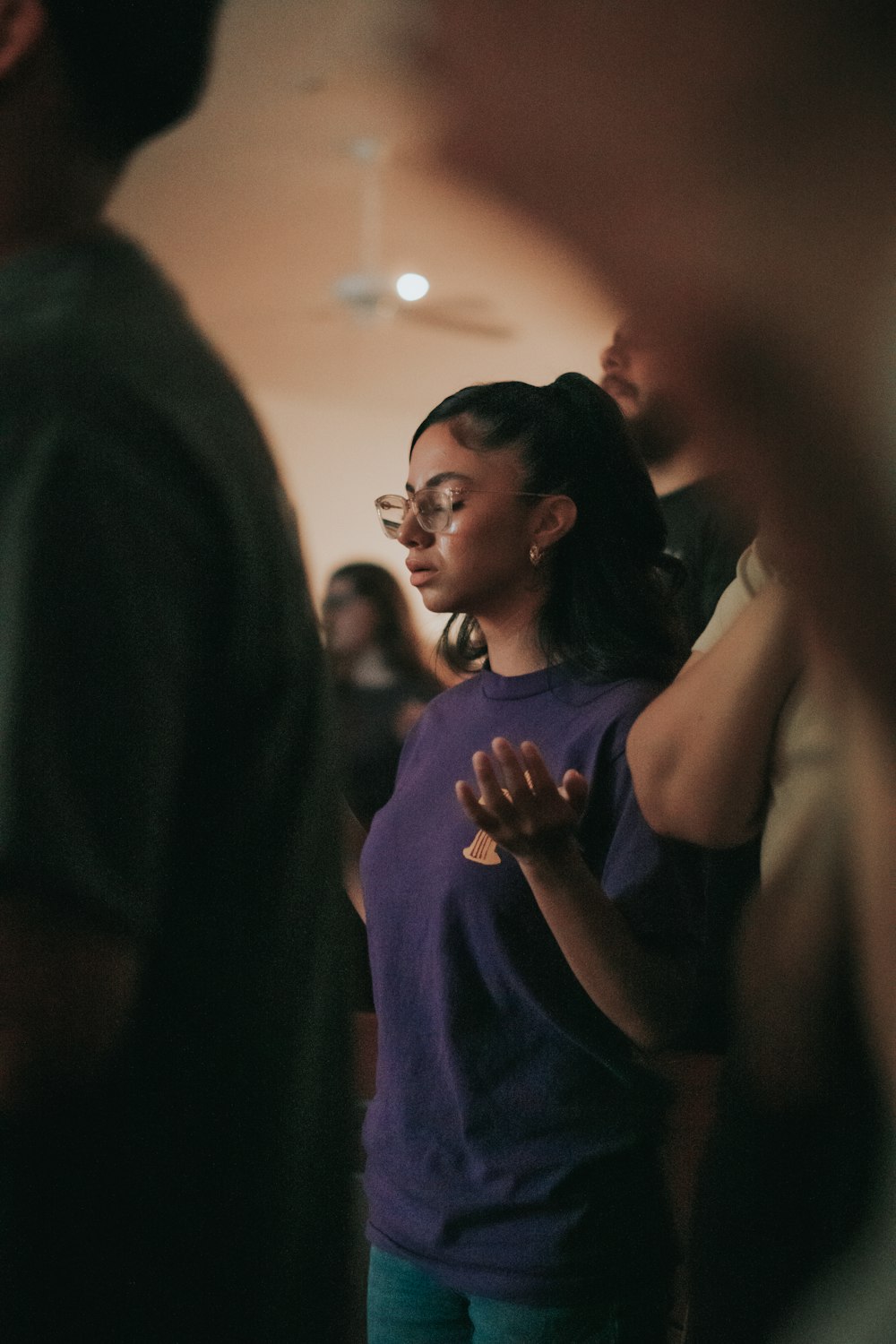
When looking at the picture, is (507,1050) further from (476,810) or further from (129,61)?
(129,61)

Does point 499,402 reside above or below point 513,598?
above

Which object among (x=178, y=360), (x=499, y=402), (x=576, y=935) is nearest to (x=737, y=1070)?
(x=576, y=935)

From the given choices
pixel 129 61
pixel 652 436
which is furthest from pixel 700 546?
pixel 129 61

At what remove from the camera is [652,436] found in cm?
76

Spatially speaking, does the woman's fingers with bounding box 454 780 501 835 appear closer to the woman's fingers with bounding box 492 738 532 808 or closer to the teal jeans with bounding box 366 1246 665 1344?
the woman's fingers with bounding box 492 738 532 808

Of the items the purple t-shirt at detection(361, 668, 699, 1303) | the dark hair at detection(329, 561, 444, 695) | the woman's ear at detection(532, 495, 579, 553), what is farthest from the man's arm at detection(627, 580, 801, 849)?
the dark hair at detection(329, 561, 444, 695)

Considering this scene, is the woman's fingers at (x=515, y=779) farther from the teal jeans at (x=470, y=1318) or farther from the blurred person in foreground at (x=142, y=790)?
the teal jeans at (x=470, y=1318)

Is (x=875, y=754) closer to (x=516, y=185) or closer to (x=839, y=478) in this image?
(x=839, y=478)

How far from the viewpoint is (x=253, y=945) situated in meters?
0.43

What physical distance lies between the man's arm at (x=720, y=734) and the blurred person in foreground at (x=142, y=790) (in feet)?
0.78

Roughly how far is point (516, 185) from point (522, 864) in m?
0.43

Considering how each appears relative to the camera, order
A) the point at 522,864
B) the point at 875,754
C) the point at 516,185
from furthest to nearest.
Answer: the point at 522,864 < the point at 875,754 < the point at 516,185

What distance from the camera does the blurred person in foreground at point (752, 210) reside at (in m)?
0.24

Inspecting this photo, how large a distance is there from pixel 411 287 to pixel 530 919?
1.33ft
